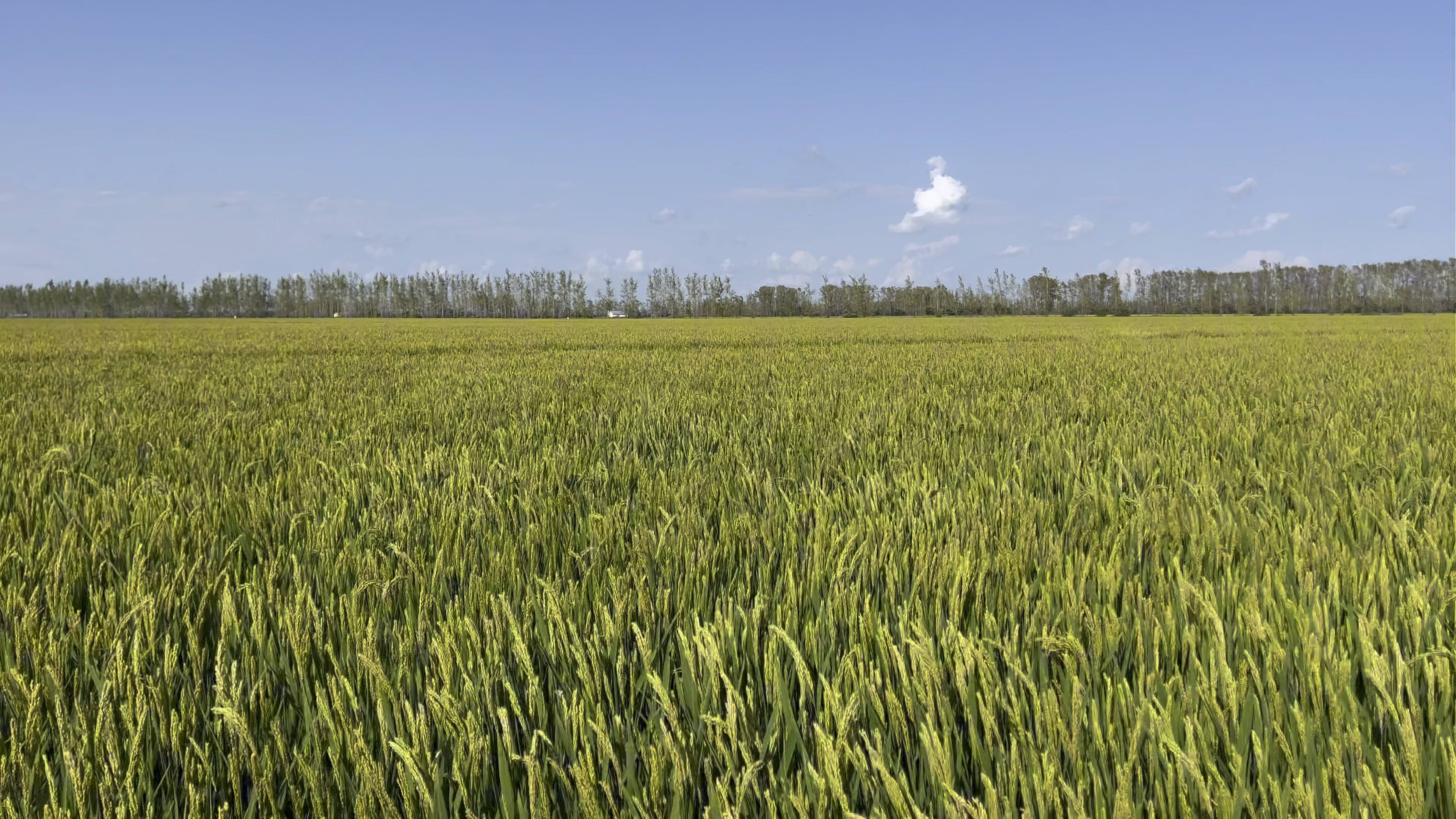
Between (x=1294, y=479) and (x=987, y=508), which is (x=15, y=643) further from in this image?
(x=1294, y=479)

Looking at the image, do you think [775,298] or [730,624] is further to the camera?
[775,298]

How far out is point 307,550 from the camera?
77.9 inches

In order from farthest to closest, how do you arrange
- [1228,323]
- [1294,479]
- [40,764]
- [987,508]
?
[1228,323]
[1294,479]
[987,508]
[40,764]

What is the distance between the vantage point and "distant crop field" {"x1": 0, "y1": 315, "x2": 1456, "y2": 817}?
1.04 metres

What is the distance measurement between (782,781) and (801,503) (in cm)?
147

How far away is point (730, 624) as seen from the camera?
1.40m

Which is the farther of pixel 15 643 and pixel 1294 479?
pixel 1294 479

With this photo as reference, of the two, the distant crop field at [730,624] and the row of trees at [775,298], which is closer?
the distant crop field at [730,624]

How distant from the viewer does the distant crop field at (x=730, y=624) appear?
1.04 metres

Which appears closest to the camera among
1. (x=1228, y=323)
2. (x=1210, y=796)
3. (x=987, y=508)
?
(x=1210, y=796)

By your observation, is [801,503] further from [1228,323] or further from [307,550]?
[1228,323]

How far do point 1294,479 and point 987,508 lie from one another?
52.7 inches

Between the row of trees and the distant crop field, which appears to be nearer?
the distant crop field

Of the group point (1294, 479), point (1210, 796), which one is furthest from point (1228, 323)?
point (1210, 796)
